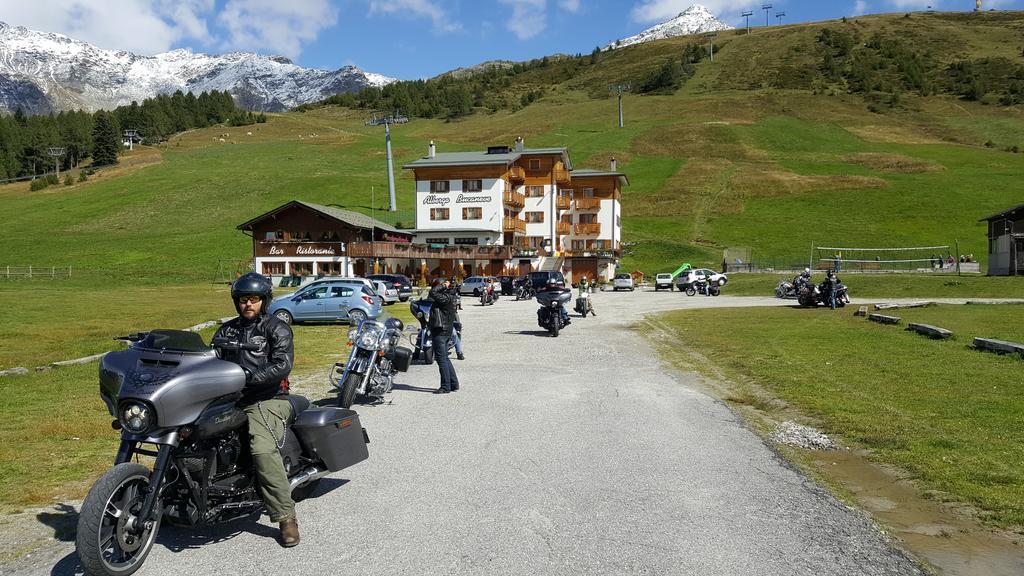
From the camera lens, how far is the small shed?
47906 millimetres

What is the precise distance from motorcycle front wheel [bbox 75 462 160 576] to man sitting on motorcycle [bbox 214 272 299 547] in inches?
29.3

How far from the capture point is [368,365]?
10.8m

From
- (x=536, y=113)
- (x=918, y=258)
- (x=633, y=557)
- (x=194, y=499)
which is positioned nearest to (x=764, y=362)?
(x=633, y=557)

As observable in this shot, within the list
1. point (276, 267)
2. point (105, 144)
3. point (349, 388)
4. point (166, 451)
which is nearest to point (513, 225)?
point (276, 267)

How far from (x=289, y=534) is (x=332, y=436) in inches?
41.7

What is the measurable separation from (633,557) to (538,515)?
3.46ft

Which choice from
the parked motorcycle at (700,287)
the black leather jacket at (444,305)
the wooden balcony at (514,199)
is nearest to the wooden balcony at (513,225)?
the wooden balcony at (514,199)

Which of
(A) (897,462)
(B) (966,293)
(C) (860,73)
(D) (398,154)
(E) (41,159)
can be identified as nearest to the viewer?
(A) (897,462)

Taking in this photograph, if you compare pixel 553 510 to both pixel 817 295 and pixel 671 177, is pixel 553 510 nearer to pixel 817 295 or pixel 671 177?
pixel 817 295

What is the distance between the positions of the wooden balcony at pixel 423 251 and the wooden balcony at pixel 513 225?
4392 mm

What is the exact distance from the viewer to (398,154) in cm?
12206

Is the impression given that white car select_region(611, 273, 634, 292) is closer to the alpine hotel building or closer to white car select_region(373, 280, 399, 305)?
the alpine hotel building

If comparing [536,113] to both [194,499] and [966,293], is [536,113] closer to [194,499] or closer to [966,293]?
[966,293]

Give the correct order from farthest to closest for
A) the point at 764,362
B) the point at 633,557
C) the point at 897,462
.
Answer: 1. the point at 764,362
2. the point at 897,462
3. the point at 633,557
